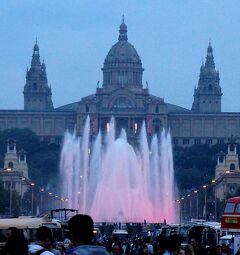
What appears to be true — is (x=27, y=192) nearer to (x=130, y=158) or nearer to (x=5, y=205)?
(x=5, y=205)

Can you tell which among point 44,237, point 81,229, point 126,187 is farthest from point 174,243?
point 126,187

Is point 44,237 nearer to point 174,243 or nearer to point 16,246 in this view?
point 174,243

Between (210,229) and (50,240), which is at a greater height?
(210,229)

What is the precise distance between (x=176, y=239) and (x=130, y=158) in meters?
88.5

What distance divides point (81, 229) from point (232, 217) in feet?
79.0

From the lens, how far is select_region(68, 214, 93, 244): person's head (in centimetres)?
1582

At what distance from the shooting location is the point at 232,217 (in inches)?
1564

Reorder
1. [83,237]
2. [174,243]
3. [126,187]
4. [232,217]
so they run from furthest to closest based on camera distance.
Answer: [126,187] → [232,217] → [174,243] → [83,237]

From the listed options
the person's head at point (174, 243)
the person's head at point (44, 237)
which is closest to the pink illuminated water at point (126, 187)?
the person's head at point (174, 243)

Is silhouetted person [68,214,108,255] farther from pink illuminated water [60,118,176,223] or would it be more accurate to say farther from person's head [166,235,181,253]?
pink illuminated water [60,118,176,223]

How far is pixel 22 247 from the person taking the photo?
1670 centimetres

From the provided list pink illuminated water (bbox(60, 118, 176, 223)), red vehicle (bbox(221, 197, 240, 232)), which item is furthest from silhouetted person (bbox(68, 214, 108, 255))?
pink illuminated water (bbox(60, 118, 176, 223))

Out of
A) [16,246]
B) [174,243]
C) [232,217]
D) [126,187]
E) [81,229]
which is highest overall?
[126,187]

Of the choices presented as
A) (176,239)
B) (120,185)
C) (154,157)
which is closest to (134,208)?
(120,185)
